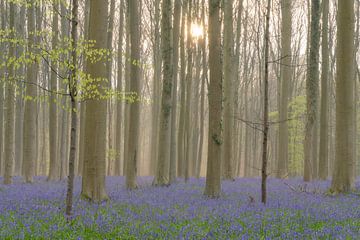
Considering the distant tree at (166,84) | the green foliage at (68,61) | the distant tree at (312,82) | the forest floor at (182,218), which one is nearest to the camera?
the forest floor at (182,218)

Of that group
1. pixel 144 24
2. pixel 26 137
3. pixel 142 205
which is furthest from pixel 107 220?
pixel 144 24

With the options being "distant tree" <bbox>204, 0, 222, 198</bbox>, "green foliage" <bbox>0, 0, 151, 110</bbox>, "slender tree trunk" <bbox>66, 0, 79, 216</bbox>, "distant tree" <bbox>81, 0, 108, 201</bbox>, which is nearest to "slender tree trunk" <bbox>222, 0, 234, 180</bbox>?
"green foliage" <bbox>0, 0, 151, 110</bbox>

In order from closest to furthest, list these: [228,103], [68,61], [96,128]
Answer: [68,61], [96,128], [228,103]

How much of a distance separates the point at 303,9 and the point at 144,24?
15612mm

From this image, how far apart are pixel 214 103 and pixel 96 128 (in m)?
3.78

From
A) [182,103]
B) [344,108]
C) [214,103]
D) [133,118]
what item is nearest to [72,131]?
[214,103]

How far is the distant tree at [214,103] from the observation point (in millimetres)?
12875

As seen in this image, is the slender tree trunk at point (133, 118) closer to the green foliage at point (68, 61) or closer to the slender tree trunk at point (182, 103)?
the green foliage at point (68, 61)

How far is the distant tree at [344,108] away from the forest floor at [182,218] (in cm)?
94

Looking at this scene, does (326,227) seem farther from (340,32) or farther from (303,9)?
(303,9)

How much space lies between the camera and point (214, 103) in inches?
508

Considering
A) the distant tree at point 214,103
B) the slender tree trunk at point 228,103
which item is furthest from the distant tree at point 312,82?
the distant tree at point 214,103

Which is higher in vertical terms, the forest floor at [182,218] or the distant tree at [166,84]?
the distant tree at [166,84]

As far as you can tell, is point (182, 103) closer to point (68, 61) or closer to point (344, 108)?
point (344, 108)
